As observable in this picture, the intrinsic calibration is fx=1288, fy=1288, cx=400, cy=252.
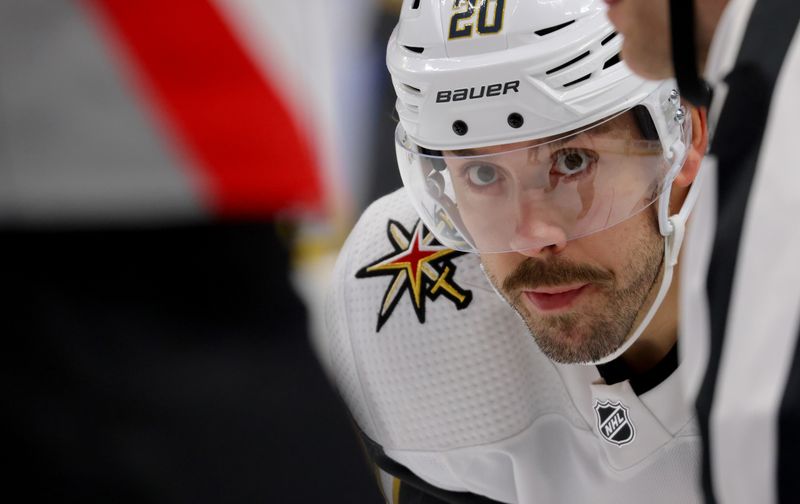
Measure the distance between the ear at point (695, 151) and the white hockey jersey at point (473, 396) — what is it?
0.32 meters

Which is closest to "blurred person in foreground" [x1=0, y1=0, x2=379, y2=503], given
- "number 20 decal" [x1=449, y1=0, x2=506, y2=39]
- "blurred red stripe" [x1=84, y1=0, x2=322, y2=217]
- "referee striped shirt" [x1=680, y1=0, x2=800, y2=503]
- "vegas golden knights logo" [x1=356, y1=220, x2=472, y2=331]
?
"blurred red stripe" [x1=84, y1=0, x2=322, y2=217]

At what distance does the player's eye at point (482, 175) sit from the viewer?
1809 millimetres

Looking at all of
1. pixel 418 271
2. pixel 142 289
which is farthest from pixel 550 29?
pixel 142 289

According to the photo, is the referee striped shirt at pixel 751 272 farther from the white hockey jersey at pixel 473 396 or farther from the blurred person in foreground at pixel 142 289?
the white hockey jersey at pixel 473 396

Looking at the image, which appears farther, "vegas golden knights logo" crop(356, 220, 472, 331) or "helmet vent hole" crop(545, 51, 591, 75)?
"vegas golden knights logo" crop(356, 220, 472, 331)

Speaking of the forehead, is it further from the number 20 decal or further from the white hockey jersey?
the white hockey jersey

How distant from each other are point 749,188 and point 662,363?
0.92 m

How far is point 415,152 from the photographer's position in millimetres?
1883

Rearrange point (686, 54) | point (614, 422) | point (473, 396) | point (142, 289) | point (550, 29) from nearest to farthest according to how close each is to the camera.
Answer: point (142, 289) < point (686, 54) < point (550, 29) < point (614, 422) < point (473, 396)

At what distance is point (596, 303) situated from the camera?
1829 millimetres

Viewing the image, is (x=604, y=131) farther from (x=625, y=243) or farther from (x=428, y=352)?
(x=428, y=352)

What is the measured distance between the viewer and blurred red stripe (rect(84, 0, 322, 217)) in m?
1.05

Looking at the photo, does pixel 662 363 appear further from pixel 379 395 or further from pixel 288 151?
pixel 288 151

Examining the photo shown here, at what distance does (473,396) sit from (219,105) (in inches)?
39.3
